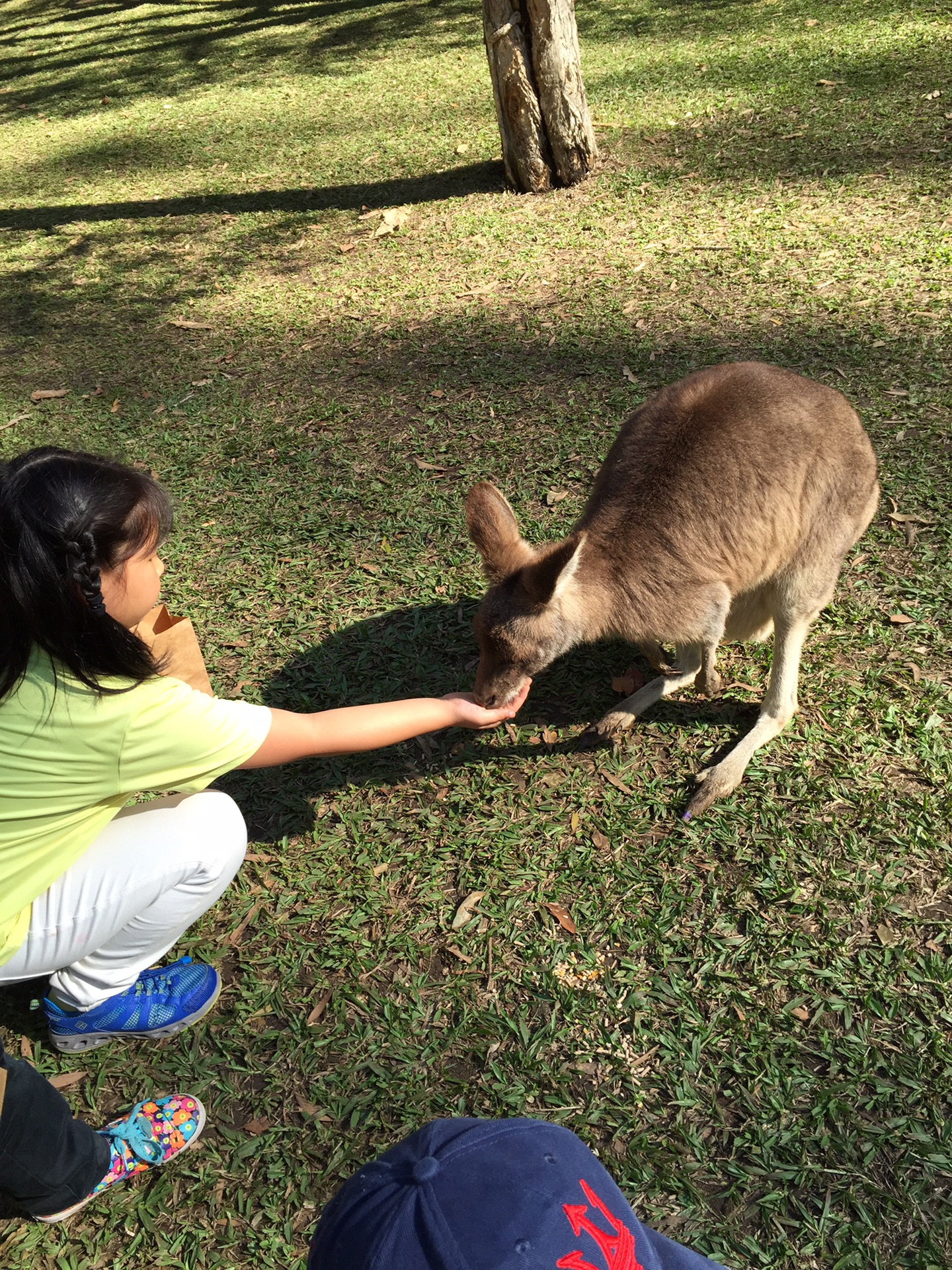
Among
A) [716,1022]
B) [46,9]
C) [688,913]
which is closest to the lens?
[716,1022]

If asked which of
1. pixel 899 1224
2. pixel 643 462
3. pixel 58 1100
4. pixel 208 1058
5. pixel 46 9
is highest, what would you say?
pixel 46 9

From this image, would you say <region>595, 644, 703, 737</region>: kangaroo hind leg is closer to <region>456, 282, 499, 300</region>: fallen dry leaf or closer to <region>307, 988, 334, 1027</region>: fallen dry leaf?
<region>307, 988, 334, 1027</region>: fallen dry leaf

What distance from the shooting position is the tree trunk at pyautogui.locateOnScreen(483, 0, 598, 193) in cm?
523

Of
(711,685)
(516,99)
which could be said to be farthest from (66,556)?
(516,99)

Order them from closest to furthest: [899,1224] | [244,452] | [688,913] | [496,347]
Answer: [899,1224] → [688,913] → [244,452] → [496,347]

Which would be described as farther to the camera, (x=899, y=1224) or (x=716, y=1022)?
(x=716, y=1022)

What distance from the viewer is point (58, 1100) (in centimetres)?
183

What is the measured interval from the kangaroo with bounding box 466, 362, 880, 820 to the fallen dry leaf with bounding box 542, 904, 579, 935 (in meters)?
0.47

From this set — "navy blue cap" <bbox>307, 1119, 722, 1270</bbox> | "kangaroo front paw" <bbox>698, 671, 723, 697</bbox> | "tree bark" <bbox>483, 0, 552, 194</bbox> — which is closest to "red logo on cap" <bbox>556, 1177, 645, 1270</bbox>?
"navy blue cap" <bbox>307, 1119, 722, 1270</bbox>

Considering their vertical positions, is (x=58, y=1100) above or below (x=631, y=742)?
above

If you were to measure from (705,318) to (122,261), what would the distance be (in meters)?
4.03

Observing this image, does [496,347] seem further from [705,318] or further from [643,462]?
[643,462]

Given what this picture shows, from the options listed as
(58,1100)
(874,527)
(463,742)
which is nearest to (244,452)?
(463,742)

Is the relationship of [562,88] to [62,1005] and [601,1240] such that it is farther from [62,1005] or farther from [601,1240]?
[601,1240]
